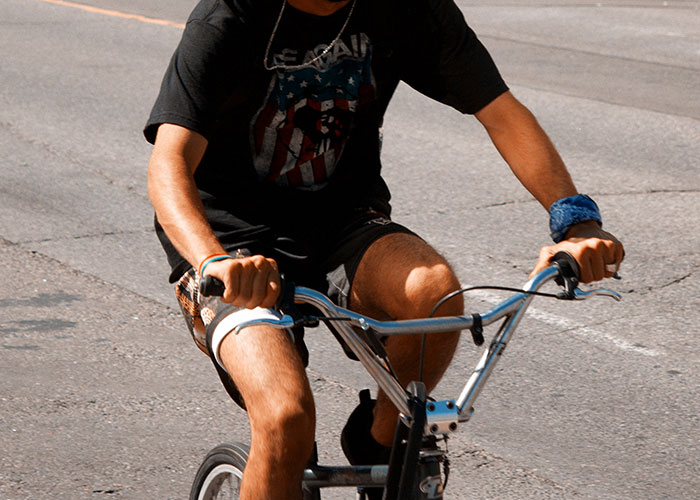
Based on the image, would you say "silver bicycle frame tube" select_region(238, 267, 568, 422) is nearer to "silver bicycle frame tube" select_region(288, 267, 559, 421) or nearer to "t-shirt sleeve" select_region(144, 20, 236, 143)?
"silver bicycle frame tube" select_region(288, 267, 559, 421)

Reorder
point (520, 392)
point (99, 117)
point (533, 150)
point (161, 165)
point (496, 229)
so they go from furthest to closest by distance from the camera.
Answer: point (99, 117) < point (496, 229) < point (520, 392) < point (533, 150) < point (161, 165)

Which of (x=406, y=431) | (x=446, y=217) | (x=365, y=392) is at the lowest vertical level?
(x=446, y=217)

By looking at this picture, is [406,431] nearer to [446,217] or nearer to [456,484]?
[456,484]

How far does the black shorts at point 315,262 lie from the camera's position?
120 inches

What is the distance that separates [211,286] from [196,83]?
688 mm

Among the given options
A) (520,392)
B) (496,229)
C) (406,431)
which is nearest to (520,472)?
(520,392)

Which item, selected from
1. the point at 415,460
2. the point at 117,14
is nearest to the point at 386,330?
the point at 415,460

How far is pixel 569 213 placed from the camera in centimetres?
285

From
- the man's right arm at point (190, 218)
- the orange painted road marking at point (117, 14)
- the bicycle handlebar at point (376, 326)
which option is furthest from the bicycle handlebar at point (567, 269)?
the orange painted road marking at point (117, 14)

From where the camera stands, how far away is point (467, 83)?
3.19 m

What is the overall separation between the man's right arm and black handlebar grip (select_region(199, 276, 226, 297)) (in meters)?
0.01

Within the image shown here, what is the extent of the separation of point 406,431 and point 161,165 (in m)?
0.88

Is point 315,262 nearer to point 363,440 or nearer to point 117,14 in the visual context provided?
point 363,440

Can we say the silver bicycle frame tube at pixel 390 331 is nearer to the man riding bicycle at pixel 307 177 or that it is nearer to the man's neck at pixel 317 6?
the man riding bicycle at pixel 307 177
